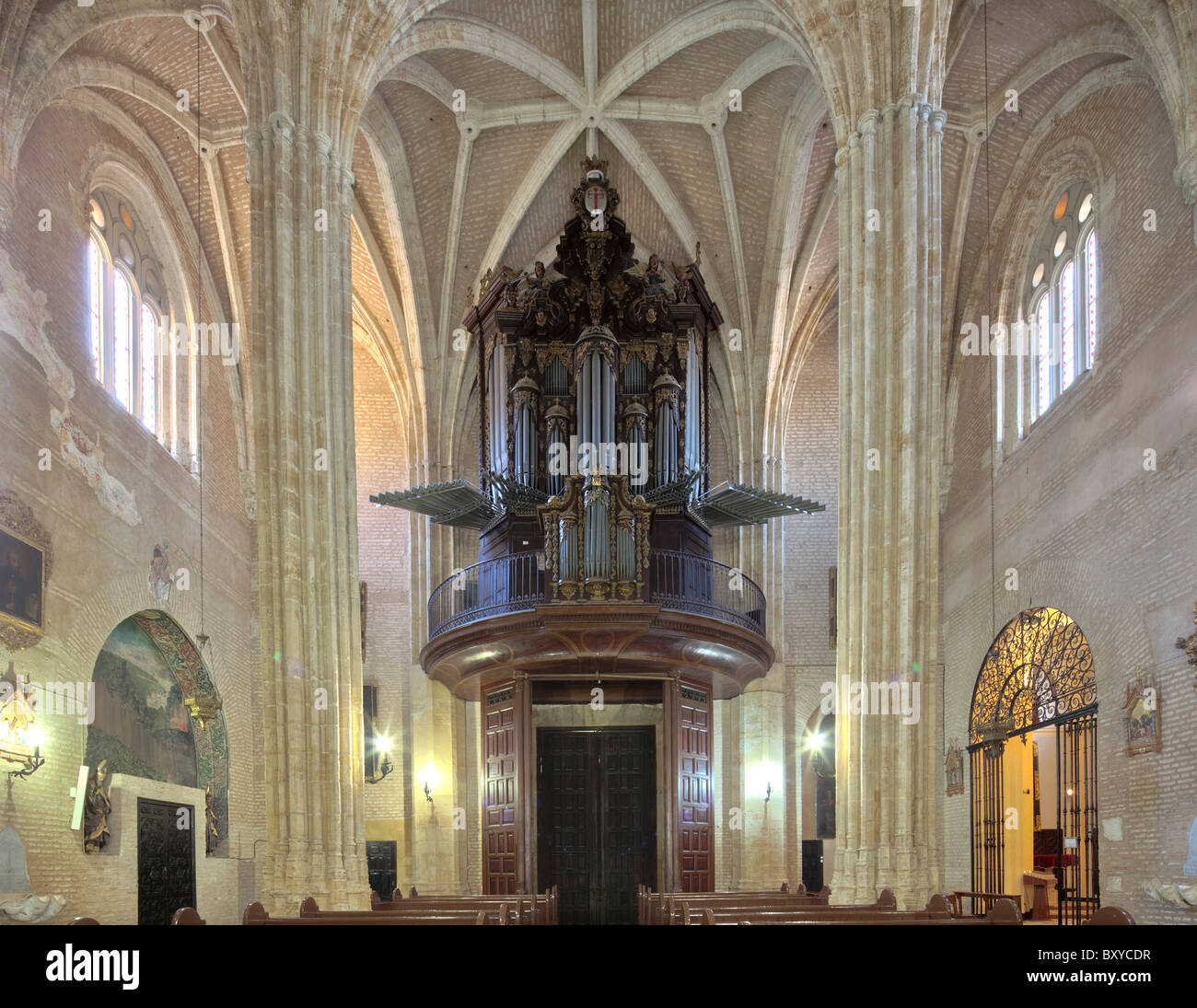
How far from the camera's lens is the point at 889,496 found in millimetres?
13711

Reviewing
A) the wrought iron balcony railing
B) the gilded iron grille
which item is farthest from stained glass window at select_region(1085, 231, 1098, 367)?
the wrought iron balcony railing

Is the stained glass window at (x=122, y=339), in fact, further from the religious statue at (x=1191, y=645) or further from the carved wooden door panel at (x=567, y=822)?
the religious statue at (x=1191, y=645)

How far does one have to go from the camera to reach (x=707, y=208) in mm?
23562

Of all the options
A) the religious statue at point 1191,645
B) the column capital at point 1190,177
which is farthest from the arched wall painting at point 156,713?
the column capital at point 1190,177

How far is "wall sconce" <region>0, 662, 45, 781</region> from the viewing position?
12.1 metres

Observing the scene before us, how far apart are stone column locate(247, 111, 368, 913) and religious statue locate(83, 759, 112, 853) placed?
8.79 ft

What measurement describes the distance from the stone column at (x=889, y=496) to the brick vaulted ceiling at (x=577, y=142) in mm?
3621

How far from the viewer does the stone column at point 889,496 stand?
42.6ft

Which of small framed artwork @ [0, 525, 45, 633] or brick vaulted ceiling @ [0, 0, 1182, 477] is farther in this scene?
brick vaulted ceiling @ [0, 0, 1182, 477]

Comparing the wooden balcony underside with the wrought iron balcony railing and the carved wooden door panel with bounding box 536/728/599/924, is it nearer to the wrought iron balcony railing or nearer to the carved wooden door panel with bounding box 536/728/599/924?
the wrought iron balcony railing

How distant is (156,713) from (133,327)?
560 cm
